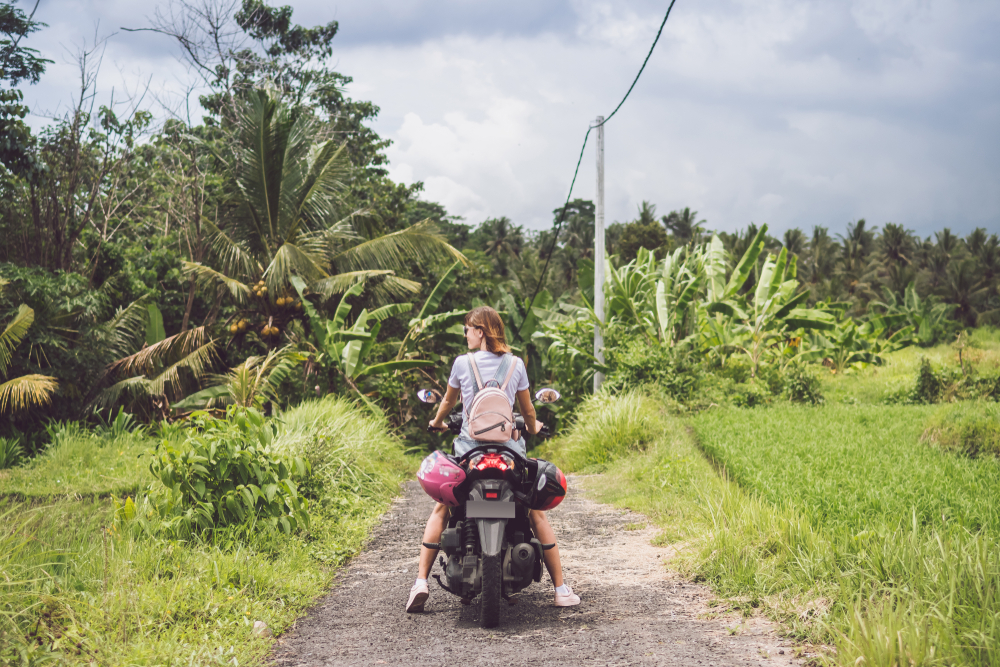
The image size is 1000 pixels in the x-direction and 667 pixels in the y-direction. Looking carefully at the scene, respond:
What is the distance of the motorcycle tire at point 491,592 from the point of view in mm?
3822

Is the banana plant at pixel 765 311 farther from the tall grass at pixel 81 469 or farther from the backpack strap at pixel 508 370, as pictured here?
the backpack strap at pixel 508 370

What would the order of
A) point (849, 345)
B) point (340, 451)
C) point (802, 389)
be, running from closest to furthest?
point (340, 451) < point (802, 389) < point (849, 345)

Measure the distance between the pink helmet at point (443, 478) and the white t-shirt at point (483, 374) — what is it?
34cm

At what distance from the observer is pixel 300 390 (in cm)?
1403

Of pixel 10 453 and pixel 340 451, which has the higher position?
pixel 340 451

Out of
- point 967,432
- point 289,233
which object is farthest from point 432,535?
point 289,233

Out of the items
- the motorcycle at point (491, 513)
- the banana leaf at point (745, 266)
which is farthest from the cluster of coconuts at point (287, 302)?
the motorcycle at point (491, 513)

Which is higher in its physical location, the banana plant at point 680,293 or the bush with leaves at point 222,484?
the banana plant at point 680,293

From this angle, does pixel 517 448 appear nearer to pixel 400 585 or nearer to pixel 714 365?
pixel 400 585

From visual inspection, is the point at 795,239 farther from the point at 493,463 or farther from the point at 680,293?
the point at 493,463

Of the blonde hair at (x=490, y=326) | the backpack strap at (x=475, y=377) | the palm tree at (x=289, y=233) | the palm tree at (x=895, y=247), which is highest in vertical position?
the palm tree at (x=895, y=247)

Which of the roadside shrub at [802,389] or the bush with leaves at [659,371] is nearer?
the bush with leaves at [659,371]

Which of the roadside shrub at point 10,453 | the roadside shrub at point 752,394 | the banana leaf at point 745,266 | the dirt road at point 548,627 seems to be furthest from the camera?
the banana leaf at point 745,266

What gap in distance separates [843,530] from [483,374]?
2.36m
